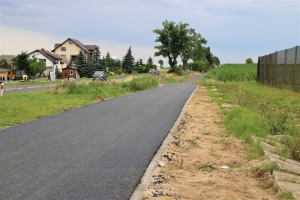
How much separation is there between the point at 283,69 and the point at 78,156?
73.7 feet

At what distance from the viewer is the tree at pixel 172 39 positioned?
3853 inches

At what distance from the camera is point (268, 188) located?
600 cm

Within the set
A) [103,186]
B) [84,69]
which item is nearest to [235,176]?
[103,186]

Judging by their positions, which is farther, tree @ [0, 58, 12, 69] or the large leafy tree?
tree @ [0, 58, 12, 69]

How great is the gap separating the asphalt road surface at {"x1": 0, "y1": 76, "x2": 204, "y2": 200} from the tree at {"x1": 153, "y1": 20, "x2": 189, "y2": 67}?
Answer: 85.6 meters

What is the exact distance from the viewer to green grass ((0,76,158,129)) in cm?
1430

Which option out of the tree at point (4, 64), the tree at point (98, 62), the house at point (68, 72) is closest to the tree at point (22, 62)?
the house at point (68, 72)

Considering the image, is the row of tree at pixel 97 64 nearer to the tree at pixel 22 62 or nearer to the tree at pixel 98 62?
the tree at pixel 98 62

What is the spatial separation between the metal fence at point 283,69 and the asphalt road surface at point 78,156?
13.2 m

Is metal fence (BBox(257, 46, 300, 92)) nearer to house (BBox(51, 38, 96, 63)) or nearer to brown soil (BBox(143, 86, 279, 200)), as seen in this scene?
brown soil (BBox(143, 86, 279, 200))

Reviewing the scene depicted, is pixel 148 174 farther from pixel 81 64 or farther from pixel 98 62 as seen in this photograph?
pixel 98 62

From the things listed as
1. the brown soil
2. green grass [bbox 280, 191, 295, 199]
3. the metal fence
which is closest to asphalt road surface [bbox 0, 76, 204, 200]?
the brown soil

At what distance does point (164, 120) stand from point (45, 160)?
21.1 ft

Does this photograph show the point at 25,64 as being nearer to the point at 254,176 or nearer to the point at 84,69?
the point at 84,69
